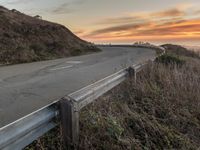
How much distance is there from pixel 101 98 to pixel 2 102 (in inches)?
93.1

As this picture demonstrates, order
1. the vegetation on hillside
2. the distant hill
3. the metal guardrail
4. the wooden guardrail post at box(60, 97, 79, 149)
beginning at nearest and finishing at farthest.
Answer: the metal guardrail < the wooden guardrail post at box(60, 97, 79, 149) < the vegetation on hillside < the distant hill

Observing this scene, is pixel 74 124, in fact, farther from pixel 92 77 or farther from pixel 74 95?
pixel 92 77

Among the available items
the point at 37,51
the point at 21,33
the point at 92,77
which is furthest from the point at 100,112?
the point at 21,33

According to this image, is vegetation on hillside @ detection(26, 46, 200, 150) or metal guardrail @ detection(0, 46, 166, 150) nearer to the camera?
metal guardrail @ detection(0, 46, 166, 150)

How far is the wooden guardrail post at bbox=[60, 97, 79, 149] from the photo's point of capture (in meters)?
4.36

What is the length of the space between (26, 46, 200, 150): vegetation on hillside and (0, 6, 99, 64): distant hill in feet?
37.3

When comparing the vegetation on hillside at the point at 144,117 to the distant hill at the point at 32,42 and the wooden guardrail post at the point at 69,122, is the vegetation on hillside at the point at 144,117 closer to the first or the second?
the wooden guardrail post at the point at 69,122

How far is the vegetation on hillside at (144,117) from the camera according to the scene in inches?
197

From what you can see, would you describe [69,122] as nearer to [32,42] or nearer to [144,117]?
[144,117]

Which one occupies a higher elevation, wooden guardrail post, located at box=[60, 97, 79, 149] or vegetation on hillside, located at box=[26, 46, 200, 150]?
wooden guardrail post, located at box=[60, 97, 79, 149]

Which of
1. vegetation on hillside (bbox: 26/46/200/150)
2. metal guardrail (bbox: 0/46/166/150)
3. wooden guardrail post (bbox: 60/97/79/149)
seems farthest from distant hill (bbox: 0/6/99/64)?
wooden guardrail post (bbox: 60/97/79/149)

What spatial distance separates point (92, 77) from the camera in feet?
35.9

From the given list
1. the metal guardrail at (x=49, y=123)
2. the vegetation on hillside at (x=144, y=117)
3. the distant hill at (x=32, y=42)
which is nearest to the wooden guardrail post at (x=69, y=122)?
the metal guardrail at (x=49, y=123)

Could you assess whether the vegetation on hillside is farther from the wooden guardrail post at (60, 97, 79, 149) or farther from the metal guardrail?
the metal guardrail
